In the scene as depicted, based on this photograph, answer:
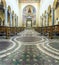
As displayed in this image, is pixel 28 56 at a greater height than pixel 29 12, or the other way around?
pixel 29 12

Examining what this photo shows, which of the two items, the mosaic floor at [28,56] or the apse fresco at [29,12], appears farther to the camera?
the apse fresco at [29,12]

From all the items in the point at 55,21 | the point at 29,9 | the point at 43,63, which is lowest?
the point at 43,63

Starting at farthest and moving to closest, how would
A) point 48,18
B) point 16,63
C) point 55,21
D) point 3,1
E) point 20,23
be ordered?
point 20,23, point 48,18, point 55,21, point 3,1, point 16,63

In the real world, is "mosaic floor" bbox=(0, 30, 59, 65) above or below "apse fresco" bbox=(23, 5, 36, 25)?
below

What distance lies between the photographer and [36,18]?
31.2 meters

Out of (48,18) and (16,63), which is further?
(48,18)

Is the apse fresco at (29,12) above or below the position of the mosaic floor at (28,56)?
above

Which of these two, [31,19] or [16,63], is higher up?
[31,19]

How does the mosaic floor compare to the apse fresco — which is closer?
the mosaic floor

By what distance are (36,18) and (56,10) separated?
1630cm

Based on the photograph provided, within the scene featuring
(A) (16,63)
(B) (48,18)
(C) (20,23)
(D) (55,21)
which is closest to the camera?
(A) (16,63)

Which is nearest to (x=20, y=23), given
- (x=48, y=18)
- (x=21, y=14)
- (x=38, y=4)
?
(x=21, y=14)

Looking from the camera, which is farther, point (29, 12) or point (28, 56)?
point (29, 12)

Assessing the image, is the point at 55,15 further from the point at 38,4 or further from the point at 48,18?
the point at 38,4
